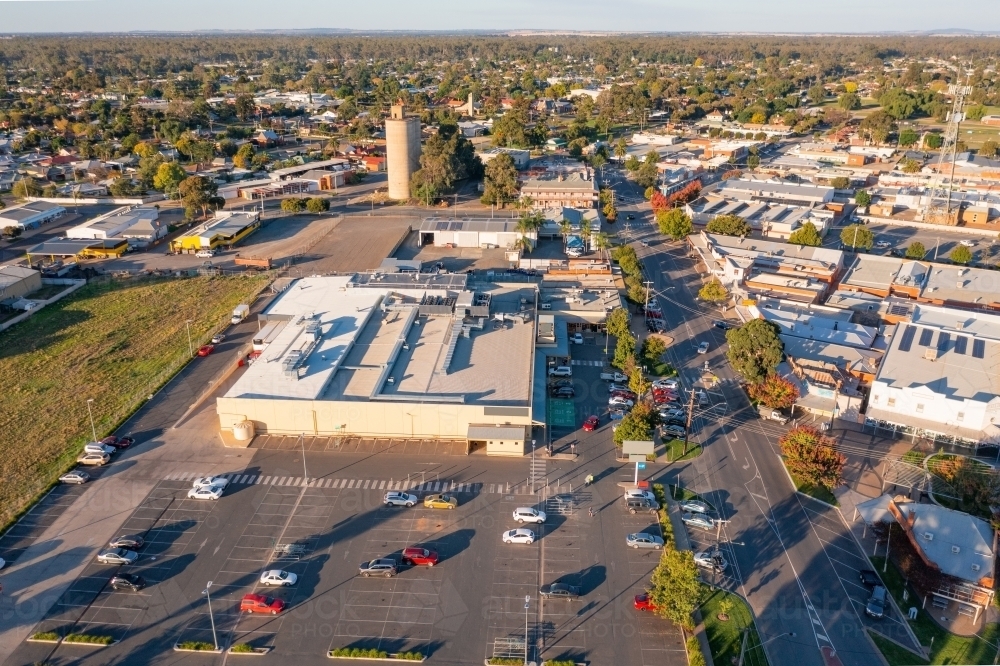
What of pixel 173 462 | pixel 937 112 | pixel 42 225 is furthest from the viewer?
pixel 937 112

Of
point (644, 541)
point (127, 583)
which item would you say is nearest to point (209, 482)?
point (127, 583)

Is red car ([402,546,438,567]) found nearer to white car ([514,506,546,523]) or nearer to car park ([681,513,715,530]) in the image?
white car ([514,506,546,523])

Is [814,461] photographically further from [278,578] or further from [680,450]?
[278,578]

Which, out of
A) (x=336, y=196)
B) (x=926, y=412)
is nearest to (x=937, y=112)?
(x=336, y=196)

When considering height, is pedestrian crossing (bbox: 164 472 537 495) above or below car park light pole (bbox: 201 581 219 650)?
above

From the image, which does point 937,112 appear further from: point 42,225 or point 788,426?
point 42,225

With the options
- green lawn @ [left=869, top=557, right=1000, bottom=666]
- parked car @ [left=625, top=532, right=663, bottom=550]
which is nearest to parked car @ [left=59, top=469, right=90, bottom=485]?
parked car @ [left=625, top=532, right=663, bottom=550]

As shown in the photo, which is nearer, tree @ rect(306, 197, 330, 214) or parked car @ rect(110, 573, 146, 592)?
parked car @ rect(110, 573, 146, 592)
